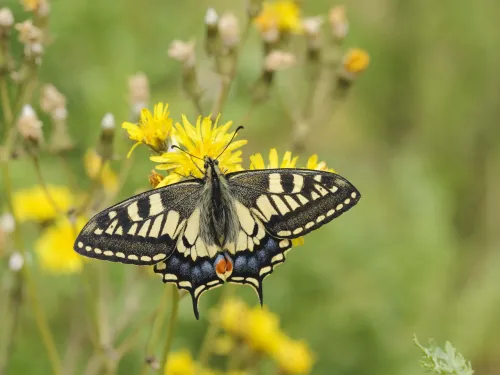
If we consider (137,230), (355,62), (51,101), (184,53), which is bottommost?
(137,230)

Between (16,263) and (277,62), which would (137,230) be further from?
(277,62)

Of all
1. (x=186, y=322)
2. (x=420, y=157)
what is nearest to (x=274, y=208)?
(x=186, y=322)

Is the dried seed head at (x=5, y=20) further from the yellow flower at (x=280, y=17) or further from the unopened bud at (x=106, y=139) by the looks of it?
the yellow flower at (x=280, y=17)

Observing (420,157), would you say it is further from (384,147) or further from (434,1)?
(434,1)

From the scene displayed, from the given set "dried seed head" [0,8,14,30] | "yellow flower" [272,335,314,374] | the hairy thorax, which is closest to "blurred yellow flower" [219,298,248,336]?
"yellow flower" [272,335,314,374]

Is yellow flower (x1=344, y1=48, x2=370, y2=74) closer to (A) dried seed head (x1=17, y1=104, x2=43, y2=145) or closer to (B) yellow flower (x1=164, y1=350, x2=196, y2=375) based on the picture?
(A) dried seed head (x1=17, y1=104, x2=43, y2=145)

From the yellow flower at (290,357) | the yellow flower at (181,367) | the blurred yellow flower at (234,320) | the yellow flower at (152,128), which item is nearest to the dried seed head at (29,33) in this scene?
the yellow flower at (152,128)

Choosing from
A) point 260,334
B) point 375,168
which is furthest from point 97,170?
point 375,168
